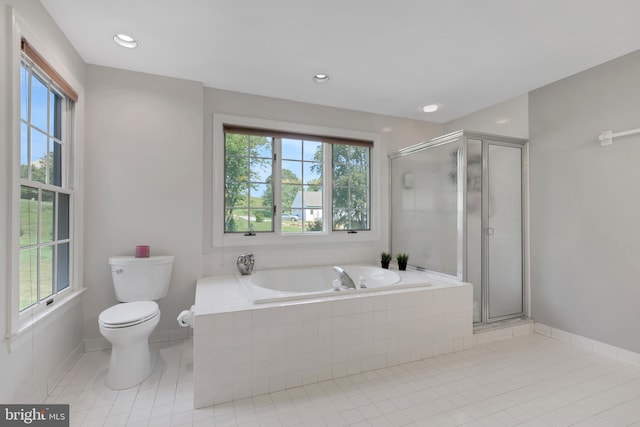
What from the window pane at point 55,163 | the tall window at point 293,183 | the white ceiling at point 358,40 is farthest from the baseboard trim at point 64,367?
the white ceiling at point 358,40

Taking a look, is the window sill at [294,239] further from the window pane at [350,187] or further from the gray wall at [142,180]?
the gray wall at [142,180]

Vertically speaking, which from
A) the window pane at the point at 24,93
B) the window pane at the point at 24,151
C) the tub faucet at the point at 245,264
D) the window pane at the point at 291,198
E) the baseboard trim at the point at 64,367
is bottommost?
the baseboard trim at the point at 64,367

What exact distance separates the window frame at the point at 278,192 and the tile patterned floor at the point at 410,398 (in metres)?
1.16

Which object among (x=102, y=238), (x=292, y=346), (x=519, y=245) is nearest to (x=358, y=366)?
(x=292, y=346)

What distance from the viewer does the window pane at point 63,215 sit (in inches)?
82.9

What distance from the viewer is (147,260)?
2.32 m

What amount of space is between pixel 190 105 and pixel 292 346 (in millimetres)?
2199

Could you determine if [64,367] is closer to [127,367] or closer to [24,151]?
[127,367]

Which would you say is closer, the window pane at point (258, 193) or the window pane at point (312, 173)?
the window pane at point (258, 193)

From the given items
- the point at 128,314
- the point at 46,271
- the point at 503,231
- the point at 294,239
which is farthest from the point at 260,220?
the point at 503,231

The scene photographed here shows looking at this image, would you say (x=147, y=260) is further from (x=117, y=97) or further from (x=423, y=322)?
(x=423, y=322)

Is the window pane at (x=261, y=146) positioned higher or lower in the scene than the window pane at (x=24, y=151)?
higher

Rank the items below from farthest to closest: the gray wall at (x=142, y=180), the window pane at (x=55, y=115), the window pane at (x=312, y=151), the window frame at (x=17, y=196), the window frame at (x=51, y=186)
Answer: the window pane at (x=312, y=151) < the gray wall at (x=142, y=180) < the window pane at (x=55, y=115) < the window frame at (x=51, y=186) < the window frame at (x=17, y=196)

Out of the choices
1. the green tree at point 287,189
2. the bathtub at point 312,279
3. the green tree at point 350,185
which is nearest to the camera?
the bathtub at point 312,279
